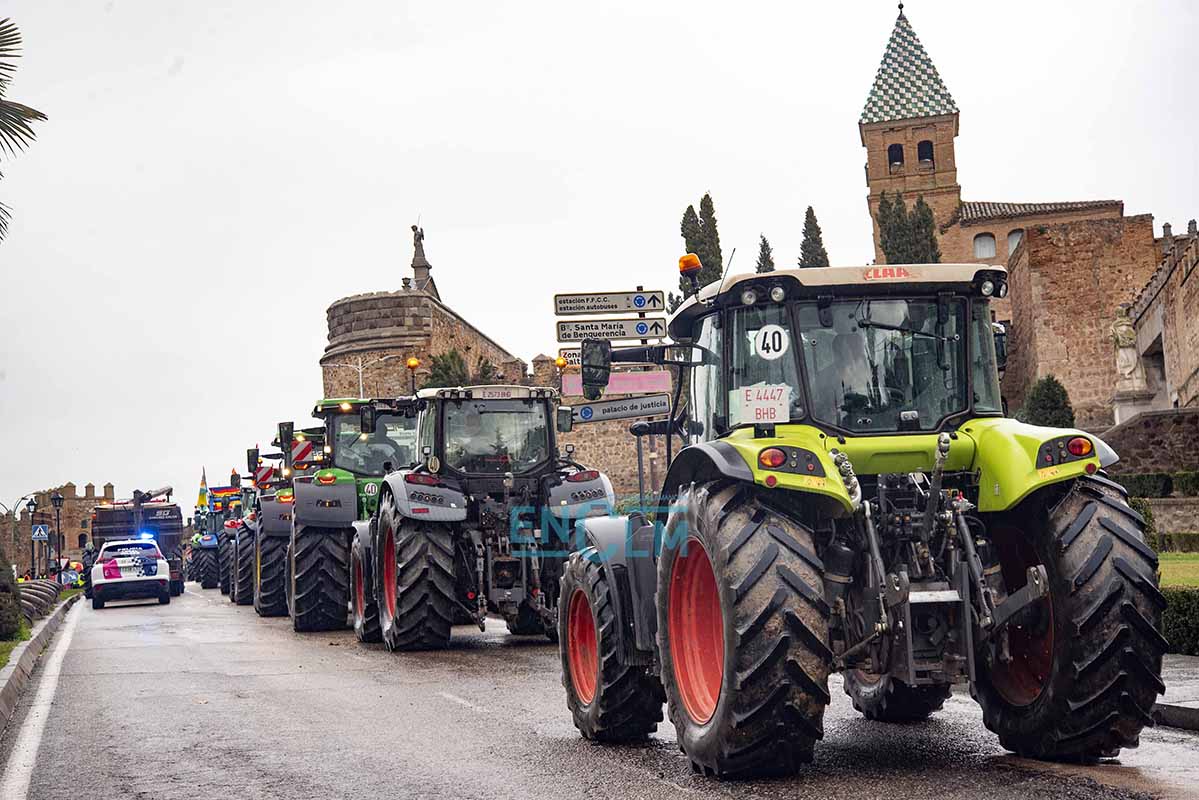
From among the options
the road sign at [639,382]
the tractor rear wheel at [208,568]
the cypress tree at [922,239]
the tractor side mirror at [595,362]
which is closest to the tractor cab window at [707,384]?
the tractor side mirror at [595,362]

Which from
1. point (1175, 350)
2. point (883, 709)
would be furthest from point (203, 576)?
point (883, 709)

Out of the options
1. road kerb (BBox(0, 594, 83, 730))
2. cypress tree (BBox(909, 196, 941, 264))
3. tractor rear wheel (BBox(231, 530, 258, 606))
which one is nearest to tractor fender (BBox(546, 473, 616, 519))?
road kerb (BBox(0, 594, 83, 730))

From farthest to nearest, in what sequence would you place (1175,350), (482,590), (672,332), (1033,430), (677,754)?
1. (1175,350)
2. (482,590)
3. (672,332)
4. (677,754)
5. (1033,430)

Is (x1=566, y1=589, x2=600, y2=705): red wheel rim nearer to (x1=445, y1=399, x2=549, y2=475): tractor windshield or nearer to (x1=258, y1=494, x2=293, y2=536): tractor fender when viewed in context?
(x1=445, y1=399, x2=549, y2=475): tractor windshield

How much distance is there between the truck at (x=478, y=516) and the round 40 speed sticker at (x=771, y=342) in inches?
297

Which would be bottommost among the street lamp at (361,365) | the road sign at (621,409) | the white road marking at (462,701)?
the white road marking at (462,701)

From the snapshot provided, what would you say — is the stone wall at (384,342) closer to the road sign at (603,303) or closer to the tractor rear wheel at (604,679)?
the road sign at (603,303)

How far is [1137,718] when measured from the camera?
6.58 meters

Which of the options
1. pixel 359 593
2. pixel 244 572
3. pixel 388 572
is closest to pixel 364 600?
pixel 359 593

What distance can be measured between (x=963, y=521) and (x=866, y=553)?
1.50ft

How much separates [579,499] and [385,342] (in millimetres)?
46220

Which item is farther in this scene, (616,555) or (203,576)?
(203,576)

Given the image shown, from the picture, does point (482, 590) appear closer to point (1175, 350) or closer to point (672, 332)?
point (672, 332)

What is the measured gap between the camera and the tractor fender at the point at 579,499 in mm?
15539
